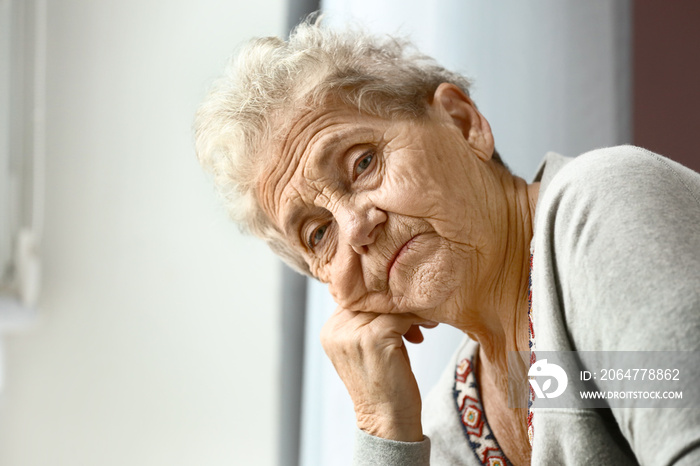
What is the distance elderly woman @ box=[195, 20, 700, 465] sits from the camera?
2.78 ft

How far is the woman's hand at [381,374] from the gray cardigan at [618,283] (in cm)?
33

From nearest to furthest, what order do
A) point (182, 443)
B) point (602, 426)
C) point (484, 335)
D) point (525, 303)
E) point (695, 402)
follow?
point (695, 402) < point (602, 426) < point (525, 303) < point (484, 335) < point (182, 443)

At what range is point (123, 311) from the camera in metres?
1.97

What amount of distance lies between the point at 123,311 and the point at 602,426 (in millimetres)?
1534

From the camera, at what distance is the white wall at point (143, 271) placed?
1927 millimetres

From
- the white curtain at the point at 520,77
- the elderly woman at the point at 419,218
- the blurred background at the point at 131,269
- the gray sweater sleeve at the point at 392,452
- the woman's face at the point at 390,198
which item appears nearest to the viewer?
the elderly woman at the point at 419,218

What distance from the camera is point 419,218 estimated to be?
106 cm

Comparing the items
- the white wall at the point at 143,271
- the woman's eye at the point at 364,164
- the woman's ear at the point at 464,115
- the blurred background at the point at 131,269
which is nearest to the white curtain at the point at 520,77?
the blurred background at the point at 131,269

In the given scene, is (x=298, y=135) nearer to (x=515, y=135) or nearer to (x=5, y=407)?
(x=515, y=135)

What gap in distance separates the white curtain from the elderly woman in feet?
1.40

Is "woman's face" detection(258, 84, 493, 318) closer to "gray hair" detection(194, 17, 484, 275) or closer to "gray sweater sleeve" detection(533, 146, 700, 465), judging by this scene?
"gray hair" detection(194, 17, 484, 275)

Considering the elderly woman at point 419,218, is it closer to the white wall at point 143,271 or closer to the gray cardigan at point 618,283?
the gray cardigan at point 618,283

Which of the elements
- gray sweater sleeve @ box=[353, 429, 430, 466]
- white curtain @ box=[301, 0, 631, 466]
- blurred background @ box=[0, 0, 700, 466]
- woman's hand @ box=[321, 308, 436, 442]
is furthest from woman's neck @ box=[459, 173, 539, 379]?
blurred background @ box=[0, 0, 700, 466]

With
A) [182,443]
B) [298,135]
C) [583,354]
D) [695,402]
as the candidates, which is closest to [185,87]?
[298,135]
